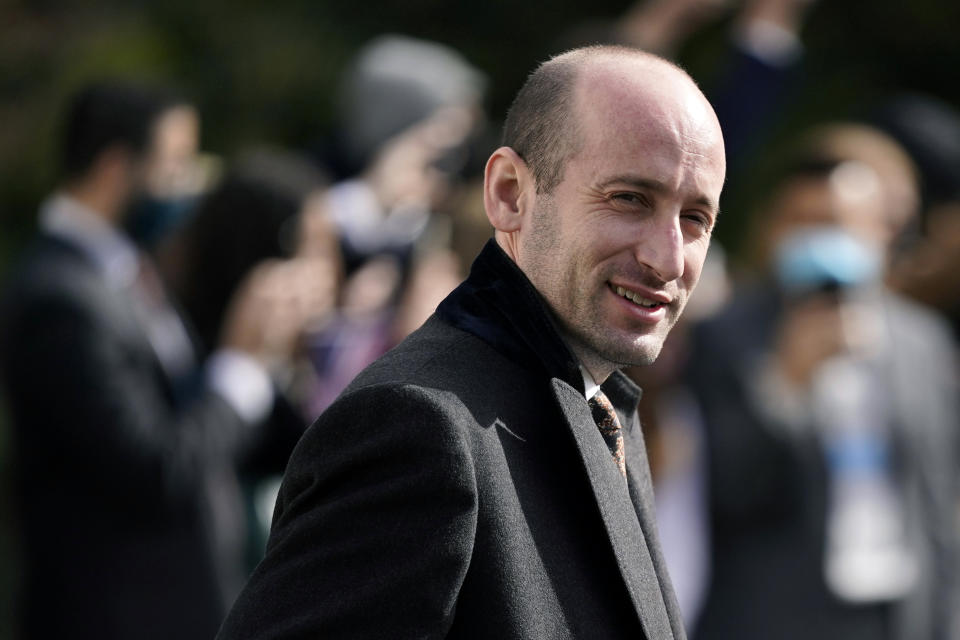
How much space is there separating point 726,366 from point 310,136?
3163 mm

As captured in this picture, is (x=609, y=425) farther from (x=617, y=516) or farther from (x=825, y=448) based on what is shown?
(x=825, y=448)

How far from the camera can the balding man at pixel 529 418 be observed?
1908mm

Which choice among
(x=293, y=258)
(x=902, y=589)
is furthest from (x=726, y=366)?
(x=293, y=258)

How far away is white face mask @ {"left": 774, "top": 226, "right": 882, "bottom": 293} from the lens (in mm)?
4766

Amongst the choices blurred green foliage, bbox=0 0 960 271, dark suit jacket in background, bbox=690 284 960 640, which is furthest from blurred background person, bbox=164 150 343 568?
blurred green foliage, bbox=0 0 960 271

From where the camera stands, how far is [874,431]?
4.83 meters

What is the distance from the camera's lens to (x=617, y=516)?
2.07m

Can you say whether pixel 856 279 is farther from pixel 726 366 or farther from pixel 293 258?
pixel 293 258

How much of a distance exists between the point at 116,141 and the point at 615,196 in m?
2.71

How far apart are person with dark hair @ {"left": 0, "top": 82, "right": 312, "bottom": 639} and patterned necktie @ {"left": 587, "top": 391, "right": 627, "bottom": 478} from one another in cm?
218

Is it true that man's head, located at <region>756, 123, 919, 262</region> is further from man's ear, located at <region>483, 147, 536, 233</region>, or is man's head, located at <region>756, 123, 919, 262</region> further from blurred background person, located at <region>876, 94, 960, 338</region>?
man's ear, located at <region>483, 147, 536, 233</region>

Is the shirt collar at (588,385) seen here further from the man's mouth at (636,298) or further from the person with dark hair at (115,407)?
the person with dark hair at (115,407)

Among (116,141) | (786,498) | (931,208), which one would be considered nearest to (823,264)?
(786,498)

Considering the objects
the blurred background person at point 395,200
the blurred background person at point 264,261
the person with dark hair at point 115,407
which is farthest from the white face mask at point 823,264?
the person with dark hair at point 115,407
